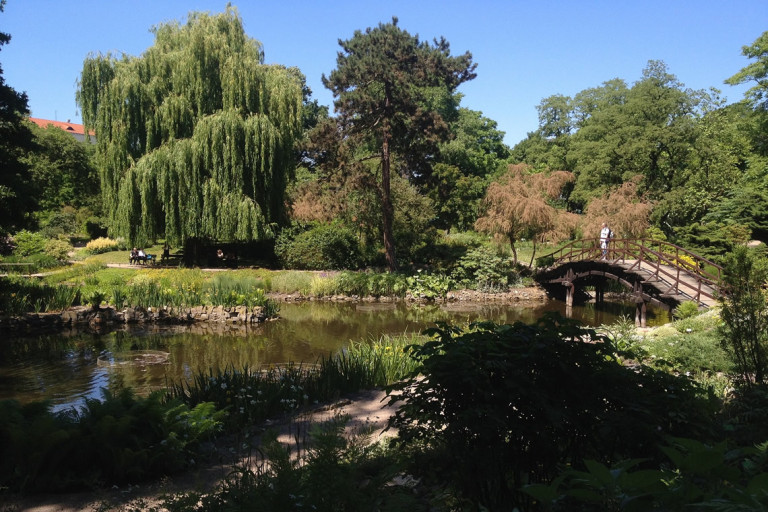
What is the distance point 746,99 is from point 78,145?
1594 inches

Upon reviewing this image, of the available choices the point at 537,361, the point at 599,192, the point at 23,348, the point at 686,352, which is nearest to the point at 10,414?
the point at 537,361

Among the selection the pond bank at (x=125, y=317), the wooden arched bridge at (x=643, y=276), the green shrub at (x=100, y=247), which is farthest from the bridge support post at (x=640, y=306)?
the green shrub at (x=100, y=247)

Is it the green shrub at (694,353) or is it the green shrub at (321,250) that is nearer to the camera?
the green shrub at (694,353)

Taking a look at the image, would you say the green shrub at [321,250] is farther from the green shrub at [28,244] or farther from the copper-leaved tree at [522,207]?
the green shrub at [28,244]

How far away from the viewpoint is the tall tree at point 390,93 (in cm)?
2152

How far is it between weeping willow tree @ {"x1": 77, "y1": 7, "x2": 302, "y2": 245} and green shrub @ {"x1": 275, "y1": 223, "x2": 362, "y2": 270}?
5.57 feet

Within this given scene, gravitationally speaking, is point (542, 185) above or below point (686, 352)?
above

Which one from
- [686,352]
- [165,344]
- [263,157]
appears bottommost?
[165,344]

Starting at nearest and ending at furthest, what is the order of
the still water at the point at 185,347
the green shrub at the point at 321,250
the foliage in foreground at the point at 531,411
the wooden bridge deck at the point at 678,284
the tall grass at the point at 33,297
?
1. the foliage in foreground at the point at 531,411
2. the still water at the point at 185,347
3. the wooden bridge deck at the point at 678,284
4. the tall grass at the point at 33,297
5. the green shrub at the point at 321,250

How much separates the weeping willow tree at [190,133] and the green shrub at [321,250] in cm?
170

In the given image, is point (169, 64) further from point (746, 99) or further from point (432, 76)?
point (746, 99)

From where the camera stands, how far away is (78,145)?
3791 centimetres

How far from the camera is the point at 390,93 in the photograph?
22375 millimetres

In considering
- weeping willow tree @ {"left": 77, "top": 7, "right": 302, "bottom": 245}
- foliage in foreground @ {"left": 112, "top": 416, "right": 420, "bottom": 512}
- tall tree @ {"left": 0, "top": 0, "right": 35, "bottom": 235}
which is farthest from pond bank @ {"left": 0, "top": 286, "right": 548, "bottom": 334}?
foliage in foreground @ {"left": 112, "top": 416, "right": 420, "bottom": 512}
